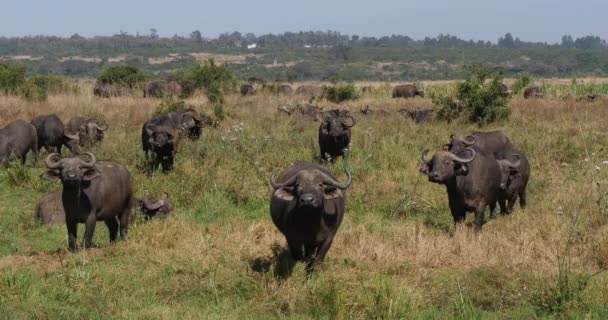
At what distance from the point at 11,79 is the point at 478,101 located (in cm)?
1654

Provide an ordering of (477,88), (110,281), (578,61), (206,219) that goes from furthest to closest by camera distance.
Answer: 1. (578,61)
2. (477,88)
3. (206,219)
4. (110,281)

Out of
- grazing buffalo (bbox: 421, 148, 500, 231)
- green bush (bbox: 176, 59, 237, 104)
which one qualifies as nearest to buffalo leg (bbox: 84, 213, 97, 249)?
grazing buffalo (bbox: 421, 148, 500, 231)

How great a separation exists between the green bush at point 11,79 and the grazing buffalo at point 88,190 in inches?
675

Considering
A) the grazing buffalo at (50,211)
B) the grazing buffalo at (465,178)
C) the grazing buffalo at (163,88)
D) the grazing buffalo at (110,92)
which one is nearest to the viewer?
the grazing buffalo at (465,178)

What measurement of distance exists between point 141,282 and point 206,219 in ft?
11.3

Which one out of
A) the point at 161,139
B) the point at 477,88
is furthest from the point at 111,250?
the point at 477,88

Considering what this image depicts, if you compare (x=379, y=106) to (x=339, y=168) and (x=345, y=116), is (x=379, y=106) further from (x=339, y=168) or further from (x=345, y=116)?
(x=339, y=168)

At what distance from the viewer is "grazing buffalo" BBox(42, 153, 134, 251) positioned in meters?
8.27

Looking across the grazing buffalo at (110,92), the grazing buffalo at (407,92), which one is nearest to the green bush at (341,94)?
the grazing buffalo at (407,92)

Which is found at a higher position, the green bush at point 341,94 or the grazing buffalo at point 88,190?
the grazing buffalo at point 88,190

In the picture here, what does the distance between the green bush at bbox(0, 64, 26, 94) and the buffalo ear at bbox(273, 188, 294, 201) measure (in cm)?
2004

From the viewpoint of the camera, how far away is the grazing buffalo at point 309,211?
22.2ft

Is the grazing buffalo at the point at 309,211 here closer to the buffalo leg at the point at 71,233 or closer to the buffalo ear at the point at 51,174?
the buffalo leg at the point at 71,233

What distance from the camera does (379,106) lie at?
91.1 feet
